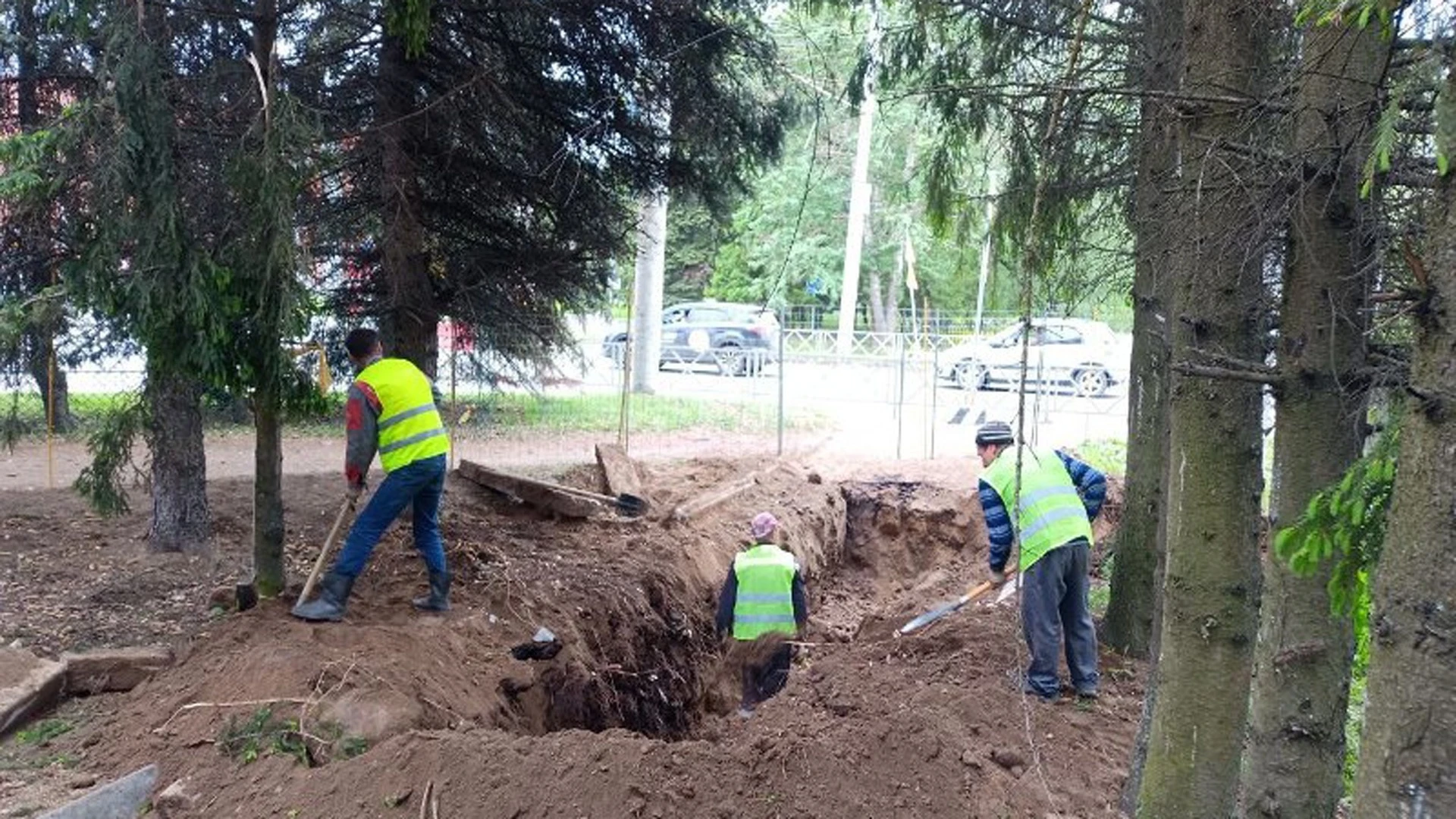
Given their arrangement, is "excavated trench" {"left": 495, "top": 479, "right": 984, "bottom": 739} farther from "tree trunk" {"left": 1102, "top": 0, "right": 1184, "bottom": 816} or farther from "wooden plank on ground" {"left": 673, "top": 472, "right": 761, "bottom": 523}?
"tree trunk" {"left": 1102, "top": 0, "right": 1184, "bottom": 816}

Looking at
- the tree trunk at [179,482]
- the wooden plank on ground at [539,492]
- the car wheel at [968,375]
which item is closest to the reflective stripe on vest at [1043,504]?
the wooden plank on ground at [539,492]

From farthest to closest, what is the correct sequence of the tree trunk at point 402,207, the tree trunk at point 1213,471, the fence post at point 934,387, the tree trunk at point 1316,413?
the fence post at point 934,387 → the tree trunk at point 402,207 → the tree trunk at point 1213,471 → the tree trunk at point 1316,413

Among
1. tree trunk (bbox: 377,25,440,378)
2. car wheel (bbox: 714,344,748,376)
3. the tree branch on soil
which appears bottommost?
the tree branch on soil

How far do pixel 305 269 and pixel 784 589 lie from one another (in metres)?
3.60

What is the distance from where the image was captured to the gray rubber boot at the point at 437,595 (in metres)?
7.06

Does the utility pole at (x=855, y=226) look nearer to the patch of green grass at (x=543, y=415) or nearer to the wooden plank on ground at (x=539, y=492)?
the patch of green grass at (x=543, y=415)

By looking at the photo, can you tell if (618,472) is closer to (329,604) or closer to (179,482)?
(179,482)

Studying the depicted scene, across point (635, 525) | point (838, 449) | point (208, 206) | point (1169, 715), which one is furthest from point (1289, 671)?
point (838, 449)

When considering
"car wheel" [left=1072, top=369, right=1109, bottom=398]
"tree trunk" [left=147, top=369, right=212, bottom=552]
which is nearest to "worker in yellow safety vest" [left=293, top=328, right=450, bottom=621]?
"tree trunk" [left=147, top=369, right=212, bottom=552]

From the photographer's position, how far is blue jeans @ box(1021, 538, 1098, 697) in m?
6.25

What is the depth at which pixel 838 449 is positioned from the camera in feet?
52.2

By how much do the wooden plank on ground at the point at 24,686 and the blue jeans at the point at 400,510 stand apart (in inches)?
57.6

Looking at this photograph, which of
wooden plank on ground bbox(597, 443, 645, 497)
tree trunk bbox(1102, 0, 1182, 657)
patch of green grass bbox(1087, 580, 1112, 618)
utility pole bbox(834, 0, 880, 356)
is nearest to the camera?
tree trunk bbox(1102, 0, 1182, 657)

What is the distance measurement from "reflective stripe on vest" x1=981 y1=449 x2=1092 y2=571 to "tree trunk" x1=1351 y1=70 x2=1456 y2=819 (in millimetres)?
4009
